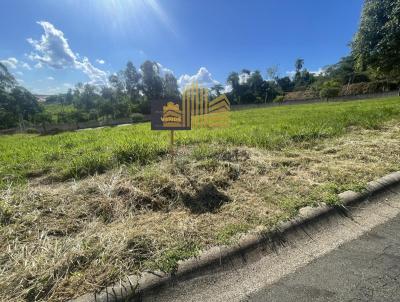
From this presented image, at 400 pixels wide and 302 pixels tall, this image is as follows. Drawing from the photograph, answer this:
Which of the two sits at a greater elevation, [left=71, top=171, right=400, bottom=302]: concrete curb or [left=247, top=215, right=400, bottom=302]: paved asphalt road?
[left=71, top=171, right=400, bottom=302]: concrete curb

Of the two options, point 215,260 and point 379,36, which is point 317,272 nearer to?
point 215,260

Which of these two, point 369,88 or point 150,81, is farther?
point 150,81

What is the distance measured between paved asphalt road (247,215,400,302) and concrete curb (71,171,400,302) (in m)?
0.32

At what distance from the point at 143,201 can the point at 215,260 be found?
1.11 meters

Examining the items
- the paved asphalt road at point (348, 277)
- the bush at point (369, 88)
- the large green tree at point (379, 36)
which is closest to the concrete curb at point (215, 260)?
the paved asphalt road at point (348, 277)

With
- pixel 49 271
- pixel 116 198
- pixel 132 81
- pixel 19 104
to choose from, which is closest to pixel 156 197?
pixel 116 198

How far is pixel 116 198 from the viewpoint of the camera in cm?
267

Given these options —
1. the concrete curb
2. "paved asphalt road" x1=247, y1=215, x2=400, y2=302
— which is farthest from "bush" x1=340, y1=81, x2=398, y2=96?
"paved asphalt road" x1=247, y1=215, x2=400, y2=302

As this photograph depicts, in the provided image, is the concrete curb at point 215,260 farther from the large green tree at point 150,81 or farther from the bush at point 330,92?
the large green tree at point 150,81

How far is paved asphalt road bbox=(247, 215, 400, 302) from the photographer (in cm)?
161

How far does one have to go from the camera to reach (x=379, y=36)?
26.0 feet

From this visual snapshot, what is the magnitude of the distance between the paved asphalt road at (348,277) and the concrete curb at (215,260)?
32 centimetres

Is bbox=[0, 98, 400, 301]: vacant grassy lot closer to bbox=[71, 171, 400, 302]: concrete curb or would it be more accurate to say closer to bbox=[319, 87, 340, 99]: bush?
bbox=[71, 171, 400, 302]: concrete curb

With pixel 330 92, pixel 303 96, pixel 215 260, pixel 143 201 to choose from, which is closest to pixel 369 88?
pixel 330 92
